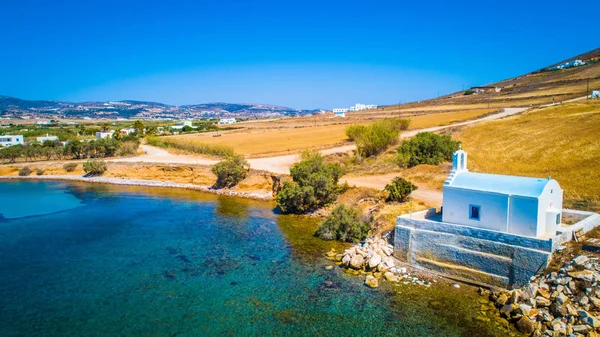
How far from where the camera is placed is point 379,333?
1425 centimetres

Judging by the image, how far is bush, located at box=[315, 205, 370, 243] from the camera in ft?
76.9

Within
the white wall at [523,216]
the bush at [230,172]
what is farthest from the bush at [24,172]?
the white wall at [523,216]

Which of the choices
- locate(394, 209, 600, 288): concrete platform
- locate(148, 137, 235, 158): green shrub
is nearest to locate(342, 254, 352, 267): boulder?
locate(394, 209, 600, 288): concrete platform

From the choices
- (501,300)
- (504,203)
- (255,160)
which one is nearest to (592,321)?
(501,300)

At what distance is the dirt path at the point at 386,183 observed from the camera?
85.7 feet

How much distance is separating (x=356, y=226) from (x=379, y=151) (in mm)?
24703

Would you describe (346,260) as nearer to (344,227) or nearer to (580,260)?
(344,227)

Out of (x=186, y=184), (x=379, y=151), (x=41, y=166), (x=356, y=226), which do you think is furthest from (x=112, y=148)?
(x=356, y=226)

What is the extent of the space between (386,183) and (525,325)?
19.1 metres

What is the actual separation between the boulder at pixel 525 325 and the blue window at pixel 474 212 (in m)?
4.73

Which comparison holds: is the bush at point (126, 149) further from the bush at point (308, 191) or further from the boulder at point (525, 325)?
the boulder at point (525, 325)

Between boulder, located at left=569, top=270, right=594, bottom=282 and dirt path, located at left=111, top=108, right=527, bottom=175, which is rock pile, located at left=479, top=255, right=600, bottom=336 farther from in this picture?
dirt path, located at left=111, top=108, right=527, bottom=175

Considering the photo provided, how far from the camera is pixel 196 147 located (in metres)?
57.6

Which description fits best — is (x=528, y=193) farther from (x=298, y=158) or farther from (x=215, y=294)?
(x=298, y=158)
